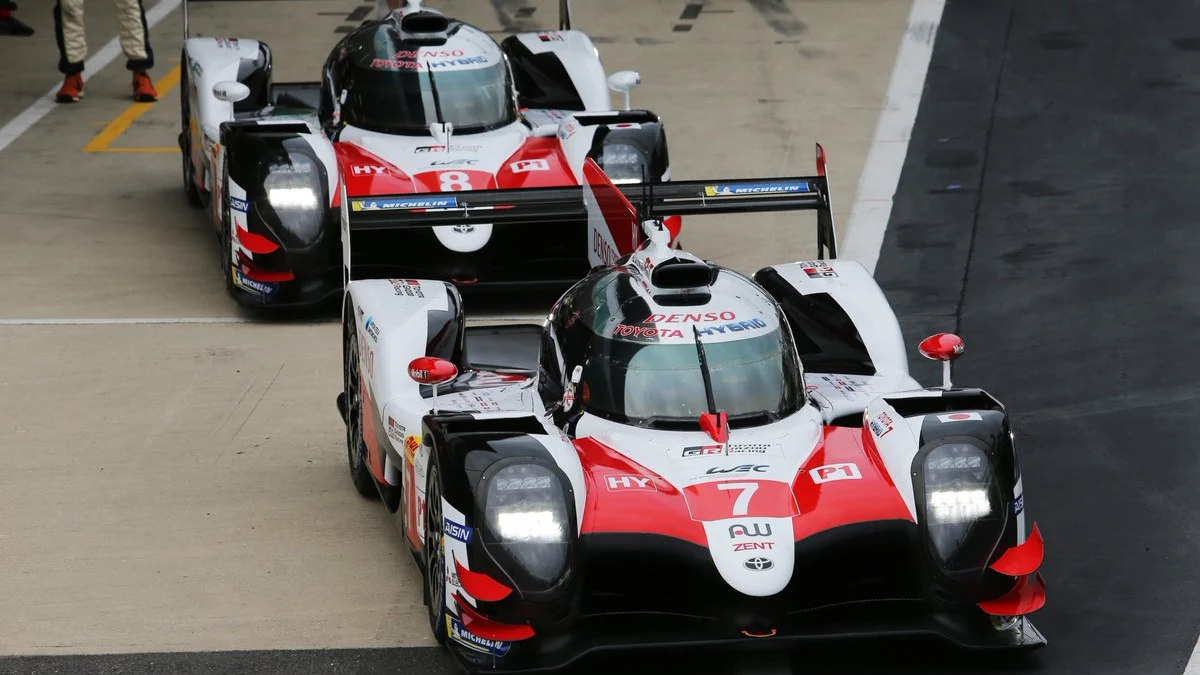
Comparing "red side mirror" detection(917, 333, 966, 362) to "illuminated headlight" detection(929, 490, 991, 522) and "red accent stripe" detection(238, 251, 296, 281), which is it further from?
"red accent stripe" detection(238, 251, 296, 281)

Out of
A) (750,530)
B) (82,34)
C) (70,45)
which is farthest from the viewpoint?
(70,45)

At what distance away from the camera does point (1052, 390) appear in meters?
10.9

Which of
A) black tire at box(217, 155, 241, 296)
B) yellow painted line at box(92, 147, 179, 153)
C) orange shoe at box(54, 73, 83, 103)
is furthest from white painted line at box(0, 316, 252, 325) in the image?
orange shoe at box(54, 73, 83, 103)

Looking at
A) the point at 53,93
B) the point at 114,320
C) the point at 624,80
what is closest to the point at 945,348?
the point at 114,320

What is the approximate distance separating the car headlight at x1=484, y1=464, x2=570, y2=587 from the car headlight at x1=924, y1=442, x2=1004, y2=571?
1.34 meters

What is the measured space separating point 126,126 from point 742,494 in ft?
39.2

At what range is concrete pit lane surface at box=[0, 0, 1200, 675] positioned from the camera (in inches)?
317

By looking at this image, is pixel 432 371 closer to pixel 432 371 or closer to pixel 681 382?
pixel 432 371

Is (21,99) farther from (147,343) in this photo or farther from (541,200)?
(541,200)

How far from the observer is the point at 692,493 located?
24.1 feet

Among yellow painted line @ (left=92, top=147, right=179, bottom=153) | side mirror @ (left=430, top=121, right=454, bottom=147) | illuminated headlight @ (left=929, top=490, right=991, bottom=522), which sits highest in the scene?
illuminated headlight @ (left=929, top=490, right=991, bottom=522)

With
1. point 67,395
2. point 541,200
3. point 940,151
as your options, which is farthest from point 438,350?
point 940,151

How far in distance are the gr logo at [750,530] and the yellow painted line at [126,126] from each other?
11.1m

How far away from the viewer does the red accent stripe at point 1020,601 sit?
7.21m
